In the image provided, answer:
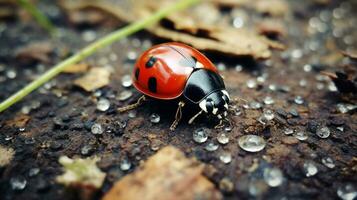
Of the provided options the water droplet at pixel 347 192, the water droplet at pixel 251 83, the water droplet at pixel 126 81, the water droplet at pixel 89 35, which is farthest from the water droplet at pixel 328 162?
the water droplet at pixel 89 35

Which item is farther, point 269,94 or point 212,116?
point 269,94

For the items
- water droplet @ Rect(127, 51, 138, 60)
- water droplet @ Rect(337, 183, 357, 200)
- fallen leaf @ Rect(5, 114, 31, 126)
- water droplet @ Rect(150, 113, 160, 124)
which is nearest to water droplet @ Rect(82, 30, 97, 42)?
water droplet @ Rect(127, 51, 138, 60)

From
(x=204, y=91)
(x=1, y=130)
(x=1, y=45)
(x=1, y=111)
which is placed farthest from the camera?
(x=1, y=45)

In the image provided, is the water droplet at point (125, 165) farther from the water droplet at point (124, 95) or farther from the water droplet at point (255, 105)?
the water droplet at point (255, 105)

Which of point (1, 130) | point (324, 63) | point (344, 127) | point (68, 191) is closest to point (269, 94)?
point (344, 127)

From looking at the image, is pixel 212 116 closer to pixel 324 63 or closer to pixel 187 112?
pixel 187 112

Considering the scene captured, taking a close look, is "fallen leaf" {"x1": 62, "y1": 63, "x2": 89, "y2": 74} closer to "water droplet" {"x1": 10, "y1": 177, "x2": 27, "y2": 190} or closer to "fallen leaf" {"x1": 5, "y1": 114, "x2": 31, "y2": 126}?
"fallen leaf" {"x1": 5, "y1": 114, "x2": 31, "y2": 126}
